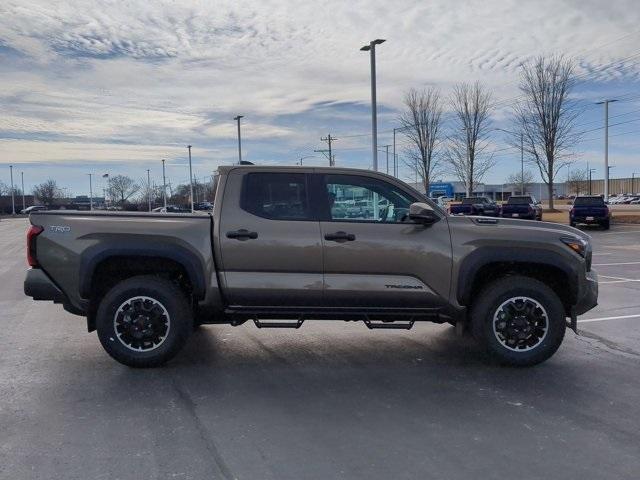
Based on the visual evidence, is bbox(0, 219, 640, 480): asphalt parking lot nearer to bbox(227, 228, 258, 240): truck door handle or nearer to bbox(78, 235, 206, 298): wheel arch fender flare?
bbox(78, 235, 206, 298): wheel arch fender flare

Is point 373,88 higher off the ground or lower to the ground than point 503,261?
higher

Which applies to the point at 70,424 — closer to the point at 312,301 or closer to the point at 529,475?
the point at 312,301

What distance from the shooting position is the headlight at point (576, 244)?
590 centimetres

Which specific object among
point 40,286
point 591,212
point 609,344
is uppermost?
point 40,286

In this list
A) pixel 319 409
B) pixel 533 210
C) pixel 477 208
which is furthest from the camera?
pixel 477 208

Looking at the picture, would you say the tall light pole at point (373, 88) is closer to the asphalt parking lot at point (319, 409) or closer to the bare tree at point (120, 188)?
the asphalt parking lot at point (319, 409)

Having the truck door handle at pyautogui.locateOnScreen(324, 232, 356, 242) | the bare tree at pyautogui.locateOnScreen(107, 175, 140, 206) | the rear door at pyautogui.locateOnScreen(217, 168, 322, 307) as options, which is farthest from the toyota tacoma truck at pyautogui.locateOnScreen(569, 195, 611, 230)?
the bare tree at pyautogui.locateOnScreen(107, 175, 140, 206)

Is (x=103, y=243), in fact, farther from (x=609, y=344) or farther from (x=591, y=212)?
(x=591, y=212)

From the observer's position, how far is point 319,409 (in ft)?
15.8

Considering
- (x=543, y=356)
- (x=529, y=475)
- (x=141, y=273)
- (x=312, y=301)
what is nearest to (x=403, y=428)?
(x=529, y=475)

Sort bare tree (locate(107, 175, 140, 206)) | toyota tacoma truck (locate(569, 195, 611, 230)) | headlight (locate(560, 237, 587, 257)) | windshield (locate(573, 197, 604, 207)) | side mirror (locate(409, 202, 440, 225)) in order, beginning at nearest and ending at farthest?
1. side mirror (locate(409, 202, 440, 225))
2. headlight (locate(560, 237, 587, 257))
3. toyota tacoma truck (locate(569, 195, 611, 230))
4. windshield (locate(573, 197, 604, 207))
5. bare tree (locate(107, 175, 140, 206))

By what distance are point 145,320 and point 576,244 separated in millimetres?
4235

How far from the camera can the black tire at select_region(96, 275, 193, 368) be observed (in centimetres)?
577

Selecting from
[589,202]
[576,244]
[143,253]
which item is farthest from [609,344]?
[589,202]
